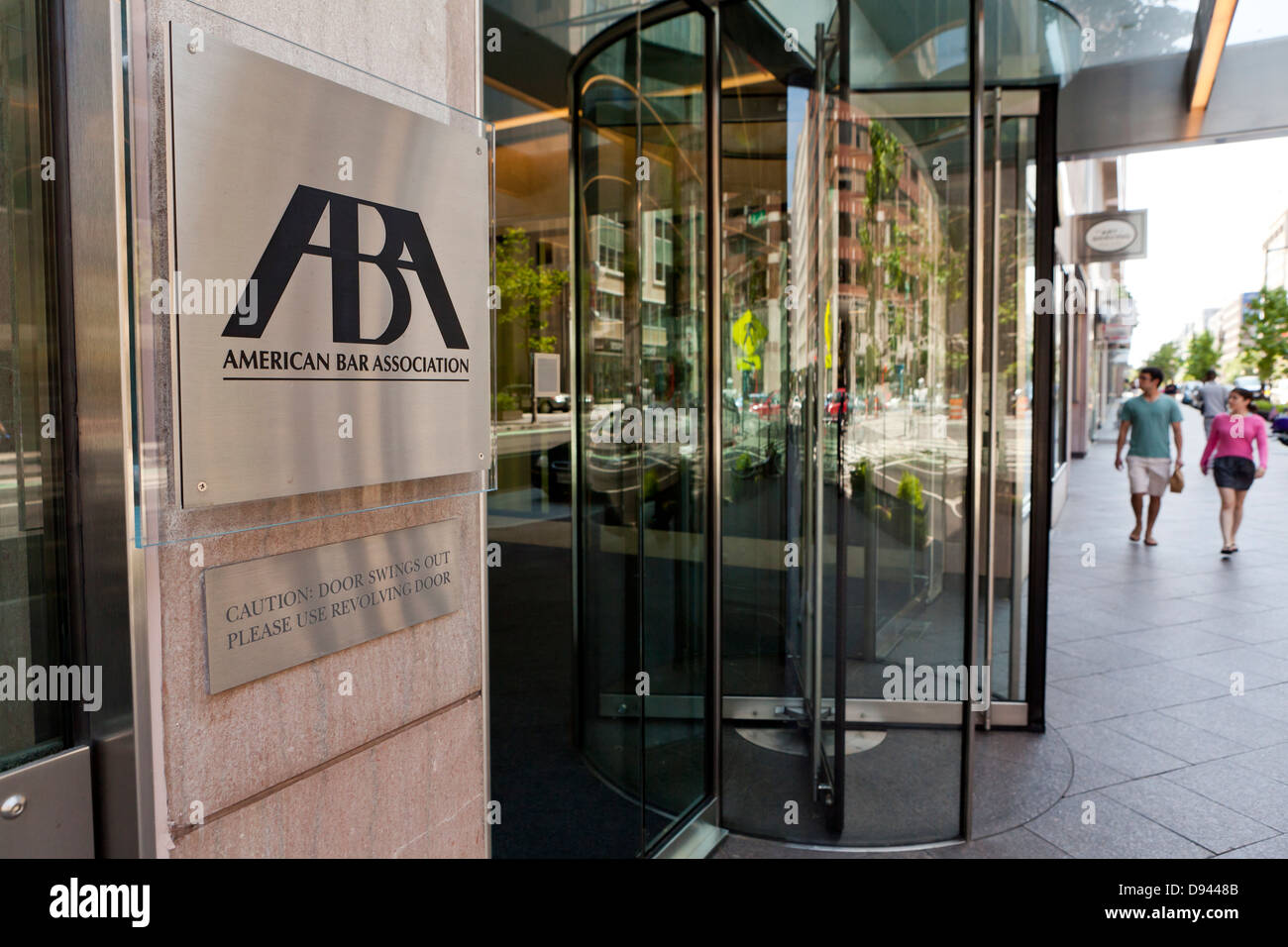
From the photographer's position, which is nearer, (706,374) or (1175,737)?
(706,374)

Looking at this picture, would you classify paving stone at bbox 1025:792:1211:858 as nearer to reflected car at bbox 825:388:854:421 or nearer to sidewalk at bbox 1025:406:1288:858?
sidewalk at bbox 1025:406:1288:858

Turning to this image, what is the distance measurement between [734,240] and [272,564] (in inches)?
106

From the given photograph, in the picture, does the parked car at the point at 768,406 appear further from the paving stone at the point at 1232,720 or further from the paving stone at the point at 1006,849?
the paving stone at the point at 1232,720

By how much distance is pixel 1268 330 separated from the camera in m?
37.5

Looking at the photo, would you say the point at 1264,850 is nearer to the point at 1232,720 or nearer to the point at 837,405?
the point at 1232,720

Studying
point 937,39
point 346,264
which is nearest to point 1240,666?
point 937,39

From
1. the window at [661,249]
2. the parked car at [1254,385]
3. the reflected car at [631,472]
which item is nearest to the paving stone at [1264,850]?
the reflected car at [631,472]

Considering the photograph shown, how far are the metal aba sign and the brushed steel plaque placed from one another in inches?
6.0

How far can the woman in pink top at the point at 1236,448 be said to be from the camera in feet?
32.4

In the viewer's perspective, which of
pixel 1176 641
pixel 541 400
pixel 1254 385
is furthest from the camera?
pixel 1254 385

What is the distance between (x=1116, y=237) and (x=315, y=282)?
33.0ft

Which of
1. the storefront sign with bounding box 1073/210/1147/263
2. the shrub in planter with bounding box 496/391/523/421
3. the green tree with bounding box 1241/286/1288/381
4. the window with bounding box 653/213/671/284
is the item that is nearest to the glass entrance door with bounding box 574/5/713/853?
the window with bounding box 653/213/671/284
